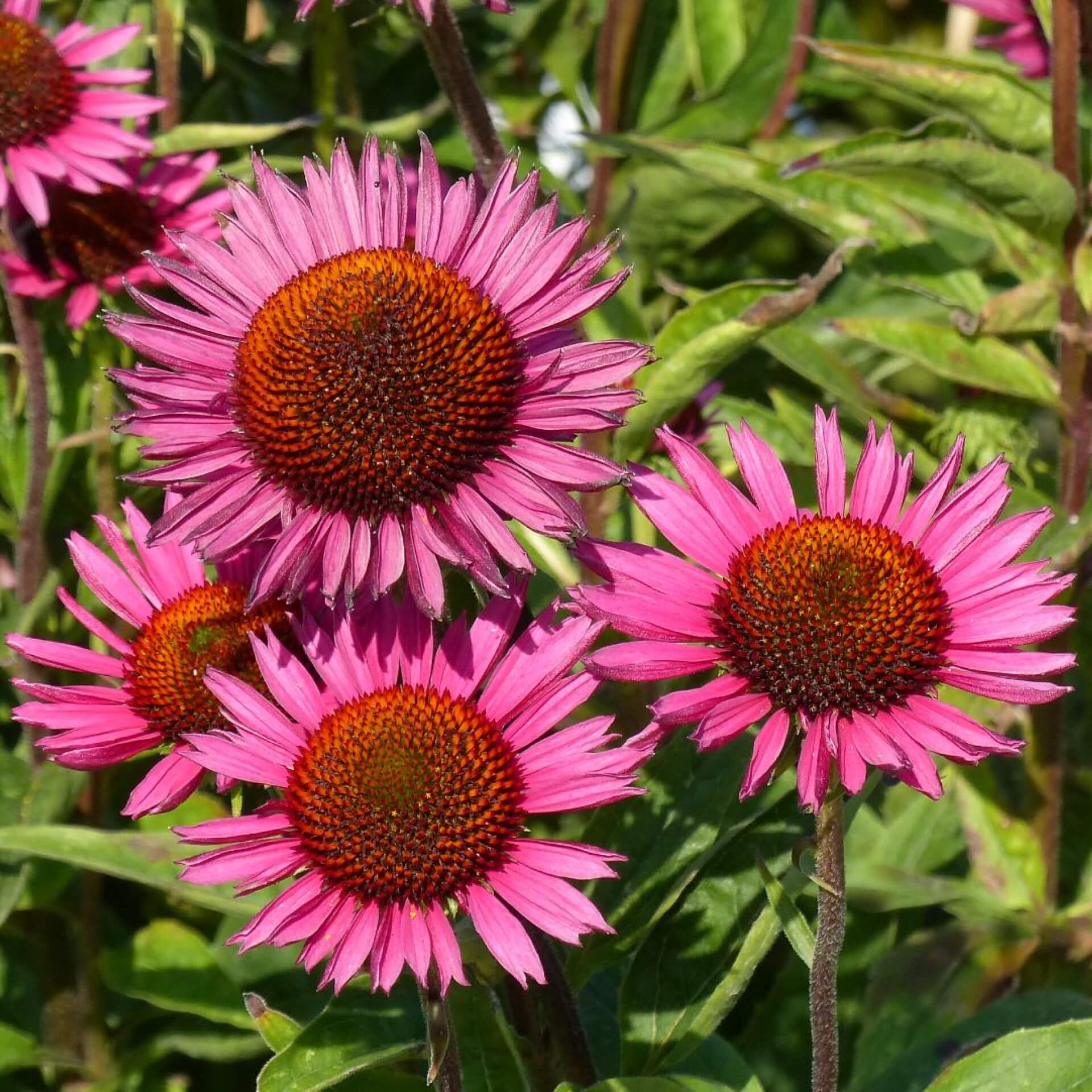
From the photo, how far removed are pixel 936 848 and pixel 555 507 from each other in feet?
3.89

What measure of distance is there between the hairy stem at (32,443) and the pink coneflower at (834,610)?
880 millimetres

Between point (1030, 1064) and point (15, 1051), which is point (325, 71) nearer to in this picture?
point (15, 1051)

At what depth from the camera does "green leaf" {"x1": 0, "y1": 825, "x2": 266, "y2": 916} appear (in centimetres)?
143

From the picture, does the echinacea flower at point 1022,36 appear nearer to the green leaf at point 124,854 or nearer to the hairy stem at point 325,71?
the hairy stem at point 325,71

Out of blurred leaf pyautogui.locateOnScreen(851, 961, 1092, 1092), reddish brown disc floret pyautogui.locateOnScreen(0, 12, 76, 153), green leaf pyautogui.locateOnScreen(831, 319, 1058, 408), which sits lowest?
blurred leaf pyautogui.locateOnScreen(851, 961, 1092, 1092)

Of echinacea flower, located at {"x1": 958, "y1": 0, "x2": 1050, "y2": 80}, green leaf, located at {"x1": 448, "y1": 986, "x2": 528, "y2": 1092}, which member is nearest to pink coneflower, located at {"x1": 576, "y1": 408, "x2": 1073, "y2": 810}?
green leaf, located at {"x1": 448, "y1": 986, "x2": 528, "y2": 1092}

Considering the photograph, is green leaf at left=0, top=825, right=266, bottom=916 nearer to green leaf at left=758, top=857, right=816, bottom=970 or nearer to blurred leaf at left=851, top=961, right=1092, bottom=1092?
green leaf at left=758, top=857, right=816, bottom=970

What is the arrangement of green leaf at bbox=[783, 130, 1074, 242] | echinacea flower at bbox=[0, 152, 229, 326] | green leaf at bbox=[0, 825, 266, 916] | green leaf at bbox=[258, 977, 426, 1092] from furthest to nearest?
1. echinacea flower at bbox=[0, 152, 229, 326]
2. green leaf at bbox=[783, 130, 1074, 242]
3. green leaf at bbox=[0, 825, 266, 916]
4. green leaf at bbox=[258, 977, 426, 1092]

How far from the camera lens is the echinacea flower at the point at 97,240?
182cm

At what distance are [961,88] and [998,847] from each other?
913mm

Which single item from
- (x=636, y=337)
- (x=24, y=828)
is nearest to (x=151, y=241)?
(x=636, y=337)

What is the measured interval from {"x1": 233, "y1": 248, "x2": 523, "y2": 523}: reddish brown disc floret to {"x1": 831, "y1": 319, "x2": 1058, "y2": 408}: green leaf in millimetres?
737

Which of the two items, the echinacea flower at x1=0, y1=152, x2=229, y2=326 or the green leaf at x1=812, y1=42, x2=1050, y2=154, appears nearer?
the green leaf at x1=812, y1=42, x2=1050, y2=154

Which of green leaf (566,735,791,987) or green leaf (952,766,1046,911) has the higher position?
green leaf (566,735,791,987)
